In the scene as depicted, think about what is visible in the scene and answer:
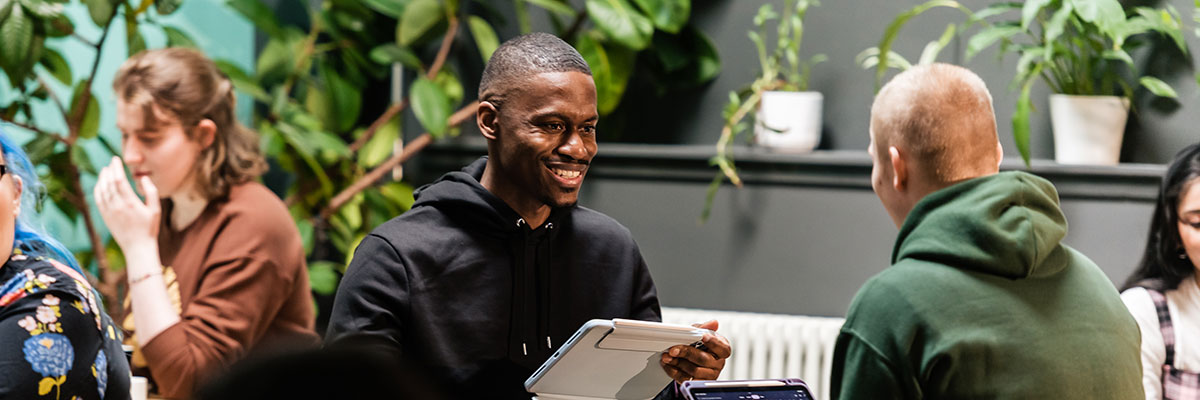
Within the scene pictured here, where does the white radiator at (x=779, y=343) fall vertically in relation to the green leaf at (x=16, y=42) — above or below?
below

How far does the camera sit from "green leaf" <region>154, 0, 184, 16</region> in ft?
9.68

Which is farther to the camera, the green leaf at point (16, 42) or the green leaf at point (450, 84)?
the green leaf at point (450, 84)

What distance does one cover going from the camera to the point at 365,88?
11.8 ft

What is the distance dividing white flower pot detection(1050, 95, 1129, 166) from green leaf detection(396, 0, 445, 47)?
1742mm

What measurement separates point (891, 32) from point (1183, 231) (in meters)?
0.85

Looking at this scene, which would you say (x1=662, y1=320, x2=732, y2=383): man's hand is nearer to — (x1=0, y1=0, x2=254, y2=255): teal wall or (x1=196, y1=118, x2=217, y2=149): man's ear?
(x1=196, y1=118, x2=217, y2=149): man's ear

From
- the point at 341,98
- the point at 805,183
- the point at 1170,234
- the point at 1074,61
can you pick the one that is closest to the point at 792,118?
the point at 805,183

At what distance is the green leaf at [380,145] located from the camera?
3332mm

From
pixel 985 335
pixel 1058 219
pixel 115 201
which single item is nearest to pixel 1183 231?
pixel 1058 219

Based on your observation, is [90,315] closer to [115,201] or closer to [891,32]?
[115,201]

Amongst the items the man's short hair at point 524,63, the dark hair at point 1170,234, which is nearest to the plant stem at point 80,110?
the man's short hair at point 524,63

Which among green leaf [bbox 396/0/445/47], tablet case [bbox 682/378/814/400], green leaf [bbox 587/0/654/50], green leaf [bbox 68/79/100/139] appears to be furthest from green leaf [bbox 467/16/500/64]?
tablet case [bbox 682/378/814/400]

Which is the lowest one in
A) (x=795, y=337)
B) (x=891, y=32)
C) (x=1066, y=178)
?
(x=795, y=337)

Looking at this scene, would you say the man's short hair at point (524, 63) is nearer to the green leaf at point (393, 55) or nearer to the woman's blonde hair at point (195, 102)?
the woman's blonde hair at point (195, 102)
